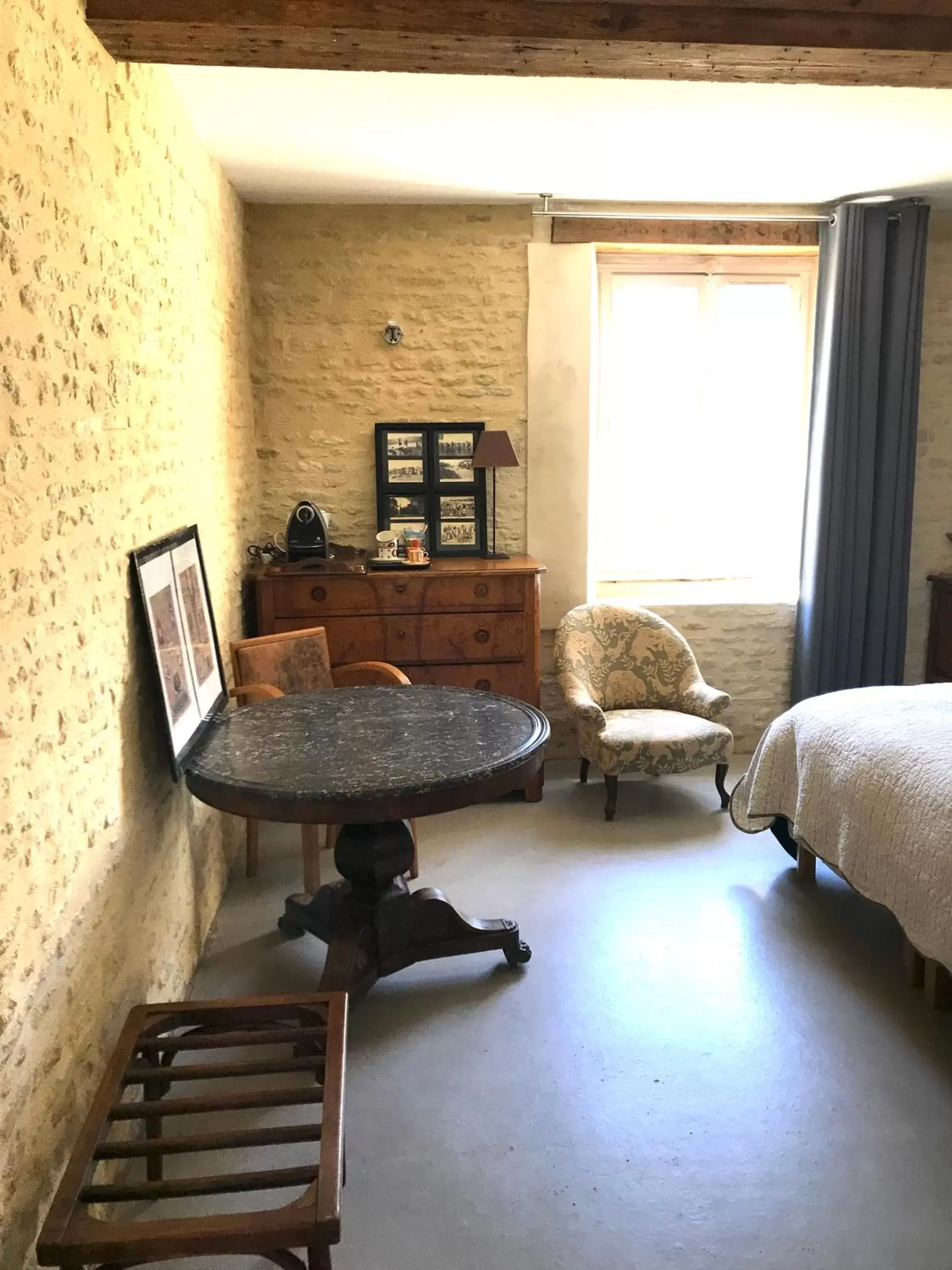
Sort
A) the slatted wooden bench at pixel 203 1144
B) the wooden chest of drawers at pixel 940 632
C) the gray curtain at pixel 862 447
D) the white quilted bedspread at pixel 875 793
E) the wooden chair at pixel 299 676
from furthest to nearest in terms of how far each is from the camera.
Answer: the wooden chest of drawers at pixel 940 632 < the gray curtain at pixel 862 447 < the wooden chair at pixel 299 676 < the white quilted bedspread at pixel 875 793 < the slatted wooden bench at pixel 203 1144

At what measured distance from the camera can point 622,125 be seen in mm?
3455

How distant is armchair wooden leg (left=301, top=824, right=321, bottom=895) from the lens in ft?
11.1

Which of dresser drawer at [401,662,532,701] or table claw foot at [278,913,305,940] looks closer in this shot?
table claw foot at [278,913,305,940]

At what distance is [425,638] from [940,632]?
2780 mm

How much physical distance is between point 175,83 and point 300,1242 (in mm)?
3082

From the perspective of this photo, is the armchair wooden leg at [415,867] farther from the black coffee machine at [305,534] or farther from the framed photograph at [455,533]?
the framed photograph at [455,533]

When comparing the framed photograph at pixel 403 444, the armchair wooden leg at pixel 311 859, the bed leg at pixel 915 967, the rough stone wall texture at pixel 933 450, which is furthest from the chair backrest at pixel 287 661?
the rough stone wall texture at pixel 933 450

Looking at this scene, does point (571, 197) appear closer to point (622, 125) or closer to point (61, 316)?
point (622, 125)

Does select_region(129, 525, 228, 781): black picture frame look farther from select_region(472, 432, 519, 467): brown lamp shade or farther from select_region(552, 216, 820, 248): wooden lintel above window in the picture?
select_region(552, 216, 820, 248): wooden lintel above window

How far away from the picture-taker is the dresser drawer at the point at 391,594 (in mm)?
4254

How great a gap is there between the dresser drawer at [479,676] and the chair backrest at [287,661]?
45 centimetres

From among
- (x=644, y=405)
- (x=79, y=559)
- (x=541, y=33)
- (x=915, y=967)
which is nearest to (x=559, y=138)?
(x=541, y=33)

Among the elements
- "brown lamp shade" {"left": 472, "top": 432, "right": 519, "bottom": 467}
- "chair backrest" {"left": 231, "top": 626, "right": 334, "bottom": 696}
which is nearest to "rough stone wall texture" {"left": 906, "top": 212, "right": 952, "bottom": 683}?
"brown lamp shade" {"left": 472, "top": 432, "right": 519, "bottom": 467}

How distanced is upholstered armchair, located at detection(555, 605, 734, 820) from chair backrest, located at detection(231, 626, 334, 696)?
1150 mm
